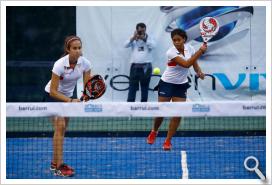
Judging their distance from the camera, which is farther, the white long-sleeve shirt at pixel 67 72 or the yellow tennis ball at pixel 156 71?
the yellow tennis ball at pixel 156 71

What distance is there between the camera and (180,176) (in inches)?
242

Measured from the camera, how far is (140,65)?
11.4m

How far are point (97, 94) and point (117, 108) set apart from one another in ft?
2.99

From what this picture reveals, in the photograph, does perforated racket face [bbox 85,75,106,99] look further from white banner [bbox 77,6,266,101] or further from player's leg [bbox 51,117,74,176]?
white banner [bbox 77,6,266,101]

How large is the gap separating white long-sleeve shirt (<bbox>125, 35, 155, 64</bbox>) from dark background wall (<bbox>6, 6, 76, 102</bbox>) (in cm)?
112

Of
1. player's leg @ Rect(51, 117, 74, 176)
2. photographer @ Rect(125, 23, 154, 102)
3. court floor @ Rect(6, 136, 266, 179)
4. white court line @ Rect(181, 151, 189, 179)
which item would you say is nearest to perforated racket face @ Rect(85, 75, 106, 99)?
player's leg @ Rect(51, 117, 74, 176)

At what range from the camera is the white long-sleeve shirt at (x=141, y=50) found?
11.3 m

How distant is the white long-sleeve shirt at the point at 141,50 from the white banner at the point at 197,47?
133 mm

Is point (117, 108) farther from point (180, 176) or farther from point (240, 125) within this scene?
point (240, 125)

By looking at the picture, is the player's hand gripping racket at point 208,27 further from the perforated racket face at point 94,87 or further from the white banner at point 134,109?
the white banner at point 134,109

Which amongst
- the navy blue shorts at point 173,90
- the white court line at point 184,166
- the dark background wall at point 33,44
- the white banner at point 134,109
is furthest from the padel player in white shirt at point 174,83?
the dark background wall at point 33,44

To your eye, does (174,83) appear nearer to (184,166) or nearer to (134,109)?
(184,166)

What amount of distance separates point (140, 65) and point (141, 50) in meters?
0.27

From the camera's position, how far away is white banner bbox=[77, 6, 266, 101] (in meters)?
11.4
